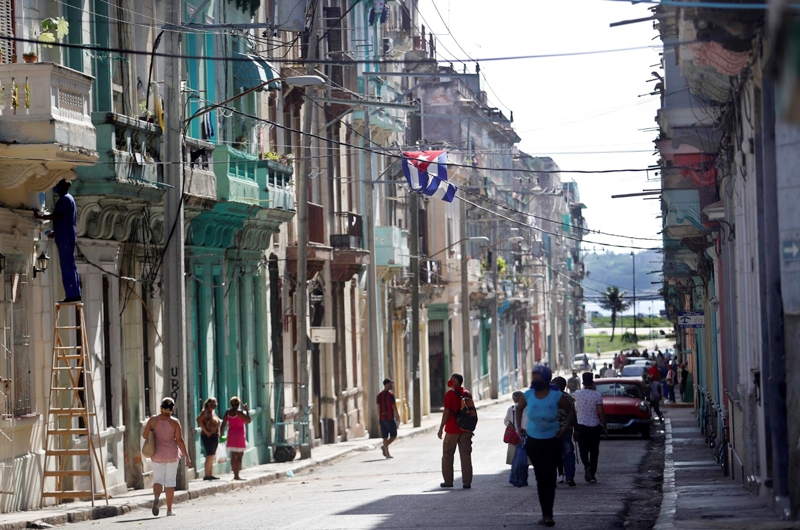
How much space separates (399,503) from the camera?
58.7ft

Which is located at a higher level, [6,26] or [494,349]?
[6,26]

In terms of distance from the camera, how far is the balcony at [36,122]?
57.7ft

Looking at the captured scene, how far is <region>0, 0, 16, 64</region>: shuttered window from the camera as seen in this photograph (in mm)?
18219

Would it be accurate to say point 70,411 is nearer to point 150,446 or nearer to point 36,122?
point 150,446

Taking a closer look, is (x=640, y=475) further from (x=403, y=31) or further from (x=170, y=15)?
(x=403, y=31)

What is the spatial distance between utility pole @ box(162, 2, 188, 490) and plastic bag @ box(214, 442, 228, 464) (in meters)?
5.47

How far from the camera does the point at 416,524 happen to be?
1498 centimetres

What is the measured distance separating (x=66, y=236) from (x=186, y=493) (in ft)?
14.9

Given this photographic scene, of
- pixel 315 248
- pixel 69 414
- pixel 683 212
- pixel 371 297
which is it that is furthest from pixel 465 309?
pixel 69 414

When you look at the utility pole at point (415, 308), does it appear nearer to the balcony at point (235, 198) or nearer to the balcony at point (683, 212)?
the balcony at point (235, 198)

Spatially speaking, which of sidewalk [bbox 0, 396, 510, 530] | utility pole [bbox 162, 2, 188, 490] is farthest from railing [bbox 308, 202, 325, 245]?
utility pole [bbox 162, 2, 188, 490]

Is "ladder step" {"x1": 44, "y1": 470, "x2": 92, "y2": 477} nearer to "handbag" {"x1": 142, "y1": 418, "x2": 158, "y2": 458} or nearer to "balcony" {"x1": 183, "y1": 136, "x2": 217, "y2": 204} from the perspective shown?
"handbag" {"x1": 142, "y1": 418, "x2": 158, "y2": 458}

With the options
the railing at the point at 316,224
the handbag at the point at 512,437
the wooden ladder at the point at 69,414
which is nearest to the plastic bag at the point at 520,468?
the handbag at the point at 512,437

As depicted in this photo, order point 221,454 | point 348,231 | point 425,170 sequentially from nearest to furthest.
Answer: point 221,454 → point 425,170 → point 348,231
